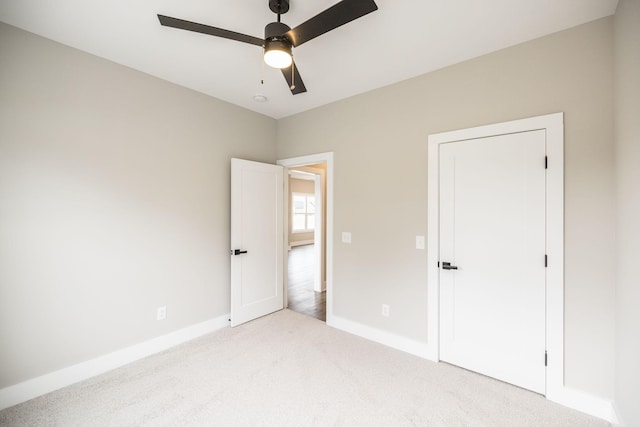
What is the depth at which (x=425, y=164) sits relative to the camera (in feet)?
8.36

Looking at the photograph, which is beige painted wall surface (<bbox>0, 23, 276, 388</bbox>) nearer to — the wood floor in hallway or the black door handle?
the wood floor in hallway

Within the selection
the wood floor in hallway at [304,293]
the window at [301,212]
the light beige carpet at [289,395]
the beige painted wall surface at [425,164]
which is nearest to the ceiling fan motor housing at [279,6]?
the beige painted wall surface at [425,164]

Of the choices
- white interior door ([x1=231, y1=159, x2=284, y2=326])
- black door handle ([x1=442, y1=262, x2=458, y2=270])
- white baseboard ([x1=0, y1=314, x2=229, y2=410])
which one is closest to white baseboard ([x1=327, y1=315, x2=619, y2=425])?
black door handle ([x1=442, y1=262, x2=458, y2=270])

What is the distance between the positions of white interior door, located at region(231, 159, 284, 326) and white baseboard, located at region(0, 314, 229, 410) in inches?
20.8

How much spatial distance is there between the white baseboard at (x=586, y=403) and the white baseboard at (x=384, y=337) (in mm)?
879

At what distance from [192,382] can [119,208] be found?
1678 millimetres

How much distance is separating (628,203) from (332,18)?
2006mm

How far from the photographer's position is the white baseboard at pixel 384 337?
2.56 m

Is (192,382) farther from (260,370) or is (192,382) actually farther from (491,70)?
(491,70)

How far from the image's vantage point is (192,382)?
7.14 feet

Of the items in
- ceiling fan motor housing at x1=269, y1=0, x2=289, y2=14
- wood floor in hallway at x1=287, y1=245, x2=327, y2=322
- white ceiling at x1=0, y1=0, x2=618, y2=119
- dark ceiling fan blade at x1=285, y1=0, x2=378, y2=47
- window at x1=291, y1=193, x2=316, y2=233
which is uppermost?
white ceiling at x1=0, y1=0, x2=618, y2=119

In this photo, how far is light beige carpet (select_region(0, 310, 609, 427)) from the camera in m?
1.79

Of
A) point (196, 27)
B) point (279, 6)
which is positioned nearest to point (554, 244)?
point (279, 6)

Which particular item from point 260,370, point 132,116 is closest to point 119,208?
point 132,116
